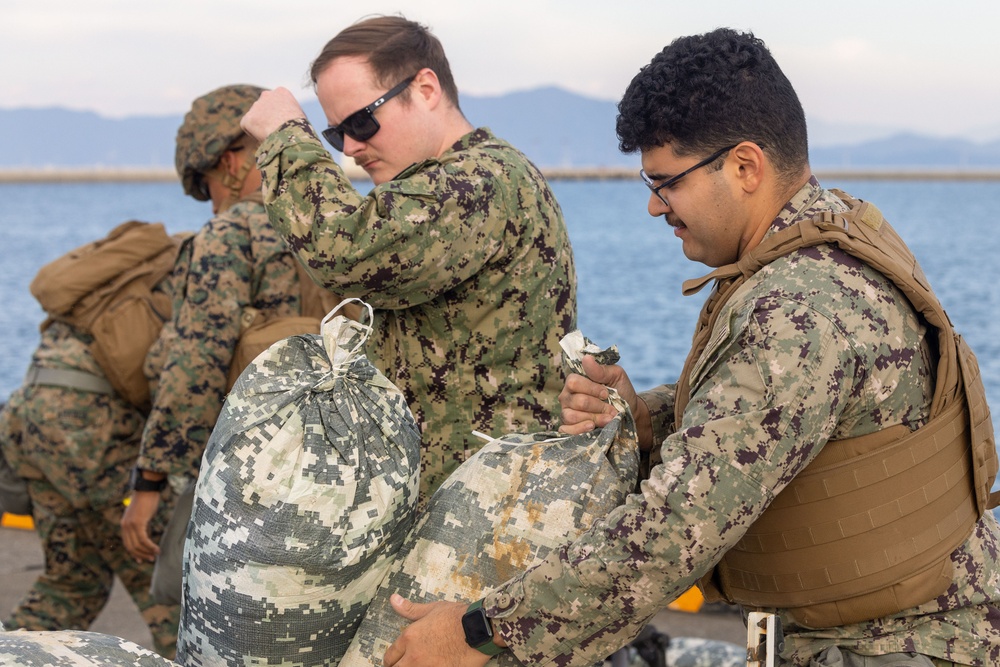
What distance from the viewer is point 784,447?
1.96m

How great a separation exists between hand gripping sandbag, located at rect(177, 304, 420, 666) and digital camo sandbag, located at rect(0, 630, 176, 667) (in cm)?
20

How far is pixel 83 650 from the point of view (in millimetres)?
2006

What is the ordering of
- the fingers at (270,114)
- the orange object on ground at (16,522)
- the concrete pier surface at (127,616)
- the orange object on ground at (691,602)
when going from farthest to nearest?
the orange object on ground at (16,522), the orange object on ground at (691,602), the concrete pier surface at (127,616), the fingers at (270,114)

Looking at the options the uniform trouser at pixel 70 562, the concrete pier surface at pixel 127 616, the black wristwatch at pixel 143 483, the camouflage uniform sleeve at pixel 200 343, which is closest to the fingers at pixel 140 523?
the black wristwatch at pixel 143 483

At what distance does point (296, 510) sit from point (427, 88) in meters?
1.27

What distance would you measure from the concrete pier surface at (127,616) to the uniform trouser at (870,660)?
2.75 metres

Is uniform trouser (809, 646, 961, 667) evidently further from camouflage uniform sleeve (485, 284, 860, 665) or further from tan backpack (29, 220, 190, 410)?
tan backpack (29, 220, 190, 410)

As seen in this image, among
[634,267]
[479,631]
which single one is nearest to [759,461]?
[479,631]

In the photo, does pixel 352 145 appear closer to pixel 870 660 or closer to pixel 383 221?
→ pixel 383 221

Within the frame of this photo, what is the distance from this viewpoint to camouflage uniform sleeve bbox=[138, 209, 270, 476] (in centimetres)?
383

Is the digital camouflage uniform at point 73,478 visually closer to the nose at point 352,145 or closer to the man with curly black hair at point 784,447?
the nose at point 352,145

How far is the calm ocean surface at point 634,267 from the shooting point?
23469 millimetres

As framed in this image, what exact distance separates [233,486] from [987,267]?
42.8 metres

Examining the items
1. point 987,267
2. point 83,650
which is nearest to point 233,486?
point 83,650
